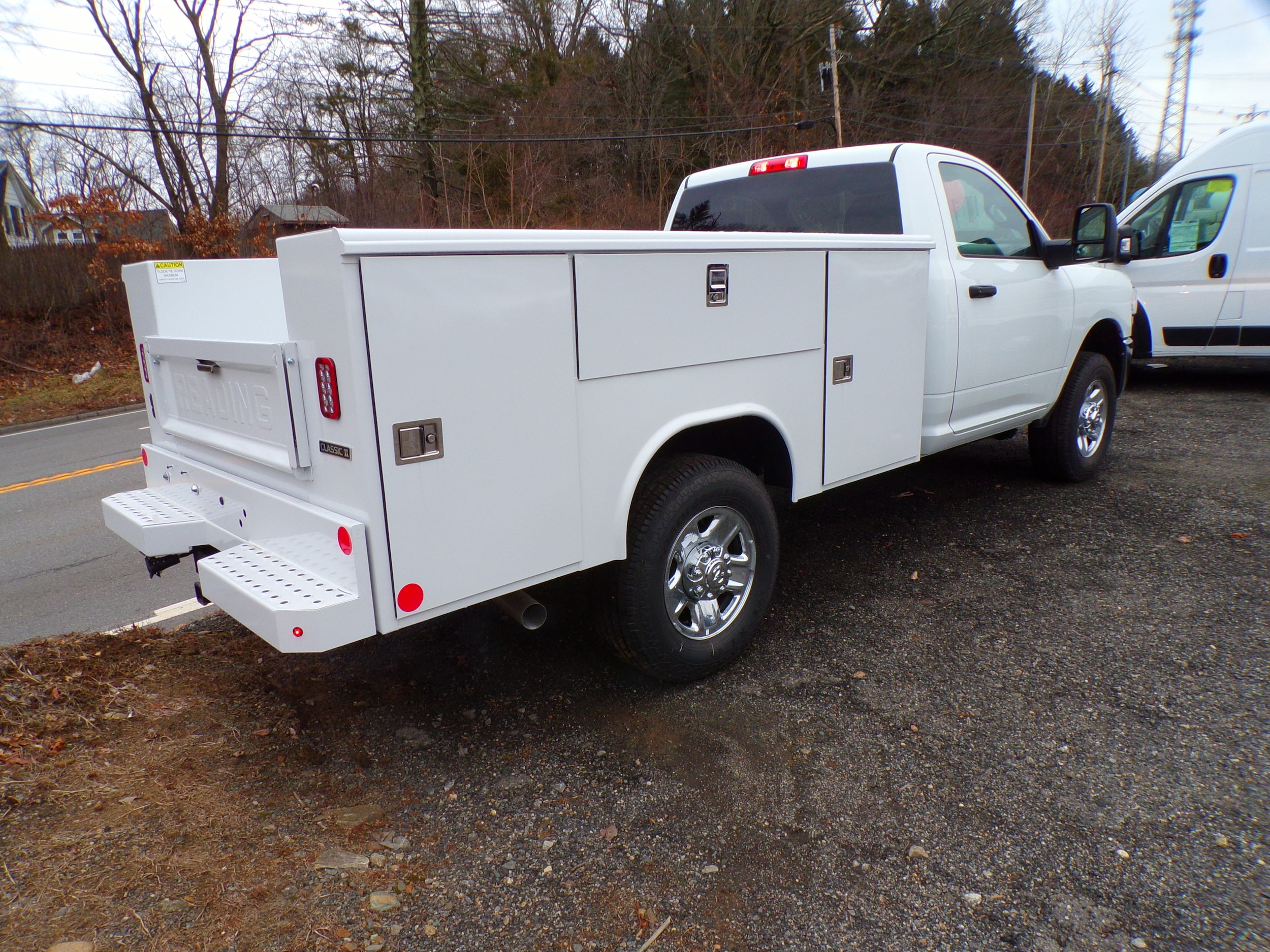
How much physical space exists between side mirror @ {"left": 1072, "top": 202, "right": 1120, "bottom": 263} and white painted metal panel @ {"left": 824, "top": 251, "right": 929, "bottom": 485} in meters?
1.66

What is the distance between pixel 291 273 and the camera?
8.02ft

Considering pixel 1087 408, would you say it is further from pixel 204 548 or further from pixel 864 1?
pixel 864 1

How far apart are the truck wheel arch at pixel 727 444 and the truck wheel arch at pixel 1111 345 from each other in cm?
341

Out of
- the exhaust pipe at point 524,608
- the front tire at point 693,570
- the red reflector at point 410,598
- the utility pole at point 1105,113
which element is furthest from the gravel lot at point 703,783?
the utility pole at point 1105,113

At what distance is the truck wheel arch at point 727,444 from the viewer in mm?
3049

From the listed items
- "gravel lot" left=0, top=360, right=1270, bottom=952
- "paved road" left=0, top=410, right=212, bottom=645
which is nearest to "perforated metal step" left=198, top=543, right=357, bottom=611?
"gravel lot" left=0, top=360, right=1270, bottom=952

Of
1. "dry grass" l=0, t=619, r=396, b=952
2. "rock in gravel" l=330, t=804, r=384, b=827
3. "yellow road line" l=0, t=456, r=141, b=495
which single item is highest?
"dry grass" l=0, t=619, r=396, b=952

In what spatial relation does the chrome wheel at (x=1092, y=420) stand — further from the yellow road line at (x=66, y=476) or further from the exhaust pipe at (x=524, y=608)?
the yellow road line at (x=66, y=476)

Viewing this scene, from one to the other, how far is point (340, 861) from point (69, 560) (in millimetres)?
4294

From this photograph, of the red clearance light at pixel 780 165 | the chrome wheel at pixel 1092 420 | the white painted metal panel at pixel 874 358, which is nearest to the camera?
the white painted metal panel at pixel 874 358

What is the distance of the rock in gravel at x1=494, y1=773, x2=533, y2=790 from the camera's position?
2.90 metres

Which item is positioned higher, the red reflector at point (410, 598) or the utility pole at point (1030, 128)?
the utility pole at point (1030, 128)

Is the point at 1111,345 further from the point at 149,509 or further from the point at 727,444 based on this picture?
the point at 149,509

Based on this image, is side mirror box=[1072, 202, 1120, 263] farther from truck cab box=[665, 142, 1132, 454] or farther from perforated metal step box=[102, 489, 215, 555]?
perforated metal step box=[102, 489, 215, 555]
